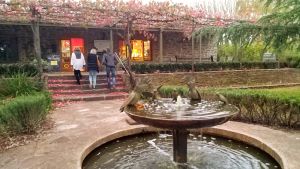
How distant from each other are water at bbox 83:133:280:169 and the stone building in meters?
11.1

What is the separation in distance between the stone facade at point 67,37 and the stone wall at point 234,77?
2282 mm

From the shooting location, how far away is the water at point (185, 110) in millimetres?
4180

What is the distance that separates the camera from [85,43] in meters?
19.1

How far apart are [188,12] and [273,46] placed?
1010cm

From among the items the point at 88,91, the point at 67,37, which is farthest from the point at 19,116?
the point at 67,37

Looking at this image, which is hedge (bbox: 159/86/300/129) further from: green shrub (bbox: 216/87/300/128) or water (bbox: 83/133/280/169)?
water (bbox: 83/133/280/169)

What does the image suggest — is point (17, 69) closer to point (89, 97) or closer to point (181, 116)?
point (89, 97)

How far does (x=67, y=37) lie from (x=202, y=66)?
8494mm

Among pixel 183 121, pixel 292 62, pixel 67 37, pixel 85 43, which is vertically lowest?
pixel 183 121

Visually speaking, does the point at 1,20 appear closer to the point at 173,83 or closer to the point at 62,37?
the point at 62,37

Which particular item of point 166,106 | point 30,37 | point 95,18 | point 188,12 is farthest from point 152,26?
point 166,106

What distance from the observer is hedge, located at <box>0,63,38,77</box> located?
41.2ft

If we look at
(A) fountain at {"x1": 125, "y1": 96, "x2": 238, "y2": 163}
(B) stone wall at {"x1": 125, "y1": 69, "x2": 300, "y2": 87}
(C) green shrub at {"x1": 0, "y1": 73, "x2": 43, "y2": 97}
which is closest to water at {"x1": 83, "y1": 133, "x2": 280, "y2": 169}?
(A) fountain at {"x1": 125, "y1": 96, "x2": 238, "y2": 163}

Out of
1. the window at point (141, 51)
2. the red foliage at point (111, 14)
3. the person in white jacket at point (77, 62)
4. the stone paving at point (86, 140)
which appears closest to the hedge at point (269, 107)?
the stone paving at point (86, 140)
